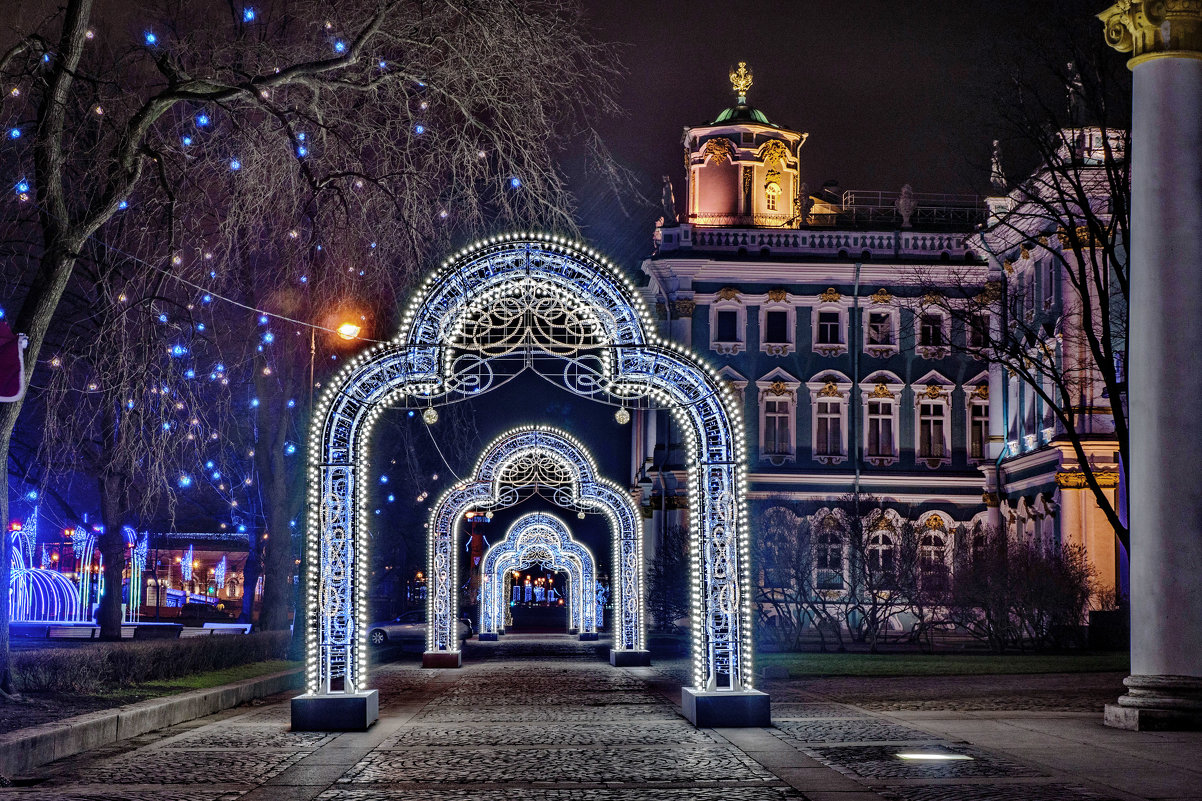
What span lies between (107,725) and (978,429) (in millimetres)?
48262

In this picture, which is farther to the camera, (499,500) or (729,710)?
(499,500)

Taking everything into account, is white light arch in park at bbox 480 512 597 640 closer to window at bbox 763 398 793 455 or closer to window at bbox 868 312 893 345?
window at bbox 763 398 793 455

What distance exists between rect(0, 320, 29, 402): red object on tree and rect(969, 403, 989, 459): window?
163ft

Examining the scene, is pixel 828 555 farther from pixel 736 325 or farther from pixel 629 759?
pixel 629 759

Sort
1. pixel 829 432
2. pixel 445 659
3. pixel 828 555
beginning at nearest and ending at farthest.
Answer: pixel 445 659, pixel 828 555, pixel 829 432

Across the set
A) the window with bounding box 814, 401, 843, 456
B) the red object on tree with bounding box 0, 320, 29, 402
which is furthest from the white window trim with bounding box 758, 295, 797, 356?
the red object on tree with bounding box 0, 320, 29, 402

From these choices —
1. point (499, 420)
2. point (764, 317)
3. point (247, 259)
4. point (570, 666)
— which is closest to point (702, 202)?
point (764, 317)

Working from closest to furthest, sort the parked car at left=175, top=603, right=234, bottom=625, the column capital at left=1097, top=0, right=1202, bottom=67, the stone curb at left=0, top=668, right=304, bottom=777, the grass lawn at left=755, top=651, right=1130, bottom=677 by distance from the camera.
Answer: the stone curb at left=0, top=668, right=304, bottom=777 < the column capital at left=1097, top=0, right=1202, bottom=67 < the grass lawn at left=755, top=651, right=1130, bottom=677 < the parked car at left=175, top=603, right=234, bottom=625

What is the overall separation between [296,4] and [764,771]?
34.8 feet

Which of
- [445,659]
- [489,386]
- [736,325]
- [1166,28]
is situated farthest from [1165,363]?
[736,325]

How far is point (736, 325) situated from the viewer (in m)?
58.6

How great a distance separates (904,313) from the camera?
58.3m

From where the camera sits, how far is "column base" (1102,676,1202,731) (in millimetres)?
15297

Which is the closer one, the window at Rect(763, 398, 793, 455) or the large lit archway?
the large lit archway
